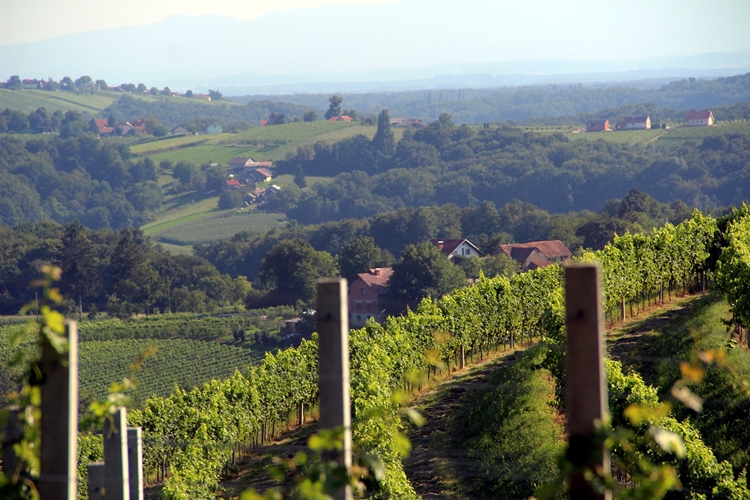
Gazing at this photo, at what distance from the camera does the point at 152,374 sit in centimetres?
5112

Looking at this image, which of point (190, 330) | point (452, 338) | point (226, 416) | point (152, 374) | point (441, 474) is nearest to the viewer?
point (441, 474)

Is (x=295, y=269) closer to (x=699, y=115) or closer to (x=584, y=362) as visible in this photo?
(x=584, y=362)

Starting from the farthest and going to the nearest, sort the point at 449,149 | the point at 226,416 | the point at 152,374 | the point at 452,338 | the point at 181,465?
the point at 449,149, the point at 152,374, the point at 452,338, the point at 226,416, the point at 181,465

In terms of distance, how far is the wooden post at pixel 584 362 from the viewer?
2574mm

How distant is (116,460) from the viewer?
141 inches

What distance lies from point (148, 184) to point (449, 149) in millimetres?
55938

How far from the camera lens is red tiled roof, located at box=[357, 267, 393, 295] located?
202 feet

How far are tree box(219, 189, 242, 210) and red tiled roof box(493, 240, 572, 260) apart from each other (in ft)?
232

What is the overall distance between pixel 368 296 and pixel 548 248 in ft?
57.3

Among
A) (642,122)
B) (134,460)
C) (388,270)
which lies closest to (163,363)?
(388,270)

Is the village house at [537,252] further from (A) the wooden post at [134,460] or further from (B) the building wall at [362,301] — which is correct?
(A) the wooden post at [134,460]

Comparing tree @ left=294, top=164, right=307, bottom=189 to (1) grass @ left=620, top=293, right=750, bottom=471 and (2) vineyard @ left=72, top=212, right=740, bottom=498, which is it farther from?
(1) grass @ left=620, top=293, right=750, bottom=471

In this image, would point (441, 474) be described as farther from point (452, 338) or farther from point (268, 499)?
point (268, 499)

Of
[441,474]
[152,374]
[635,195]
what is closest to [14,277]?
[152,374]
